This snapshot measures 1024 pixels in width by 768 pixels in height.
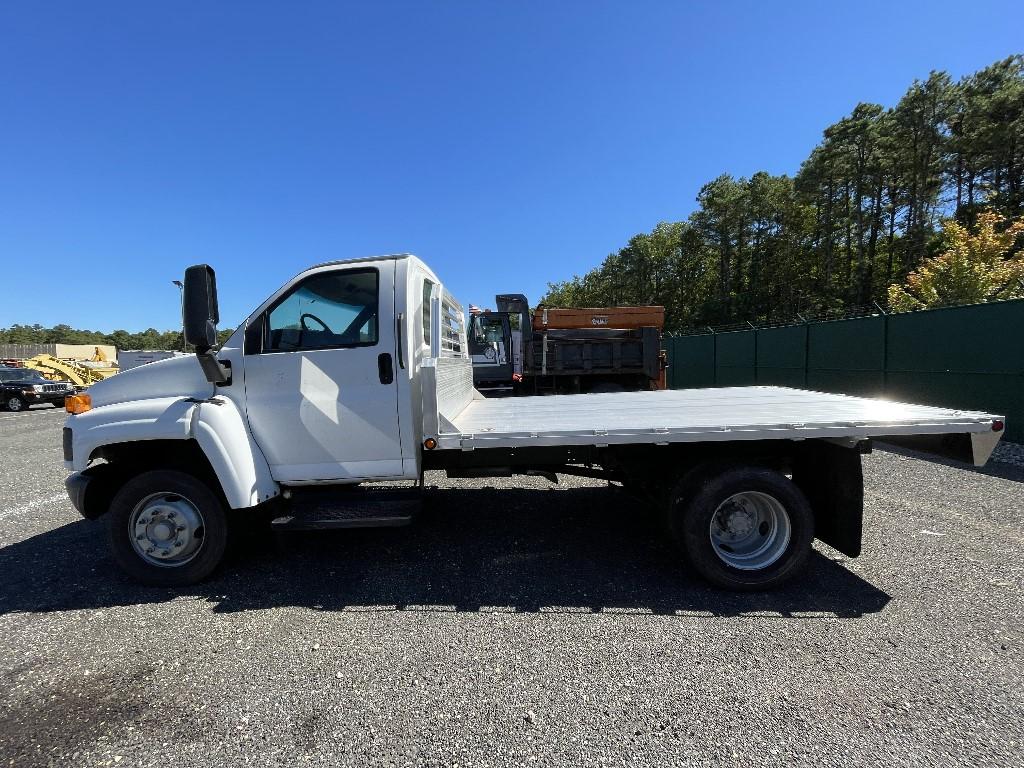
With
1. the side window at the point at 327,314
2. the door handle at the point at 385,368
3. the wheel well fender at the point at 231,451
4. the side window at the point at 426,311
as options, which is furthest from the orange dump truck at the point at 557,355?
the wheel well fender at the point at 231,451

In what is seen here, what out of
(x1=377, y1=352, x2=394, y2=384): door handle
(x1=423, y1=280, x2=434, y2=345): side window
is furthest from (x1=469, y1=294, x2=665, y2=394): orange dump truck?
(x1=377, y1=352, x2=394, y2=384): door handle

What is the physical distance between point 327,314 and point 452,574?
222cm

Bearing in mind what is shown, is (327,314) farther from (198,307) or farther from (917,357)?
(917,357)

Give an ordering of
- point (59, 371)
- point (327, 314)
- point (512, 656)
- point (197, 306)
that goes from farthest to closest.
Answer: point (59, 371)
point (327, 314)
point (197, 306)
point (512, 656)

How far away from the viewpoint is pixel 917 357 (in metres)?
9.56

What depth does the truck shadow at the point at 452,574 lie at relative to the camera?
3.10m

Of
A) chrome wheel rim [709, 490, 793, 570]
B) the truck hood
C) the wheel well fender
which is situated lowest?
chrome wheel rim [709, 490, 793, 570]

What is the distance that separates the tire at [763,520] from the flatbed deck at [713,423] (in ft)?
1.14

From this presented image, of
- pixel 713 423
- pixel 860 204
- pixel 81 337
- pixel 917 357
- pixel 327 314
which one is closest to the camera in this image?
pixel 713 423

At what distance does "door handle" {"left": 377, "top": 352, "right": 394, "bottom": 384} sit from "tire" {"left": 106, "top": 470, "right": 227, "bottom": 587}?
1501 mm

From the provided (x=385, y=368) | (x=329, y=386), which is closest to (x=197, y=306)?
(x=329, y=386)

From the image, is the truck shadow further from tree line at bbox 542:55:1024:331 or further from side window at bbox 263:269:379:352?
tree line at bbox 542:55:1024:331

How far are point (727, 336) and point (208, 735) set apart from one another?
18770 mm

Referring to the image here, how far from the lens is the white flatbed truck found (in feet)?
10.4
